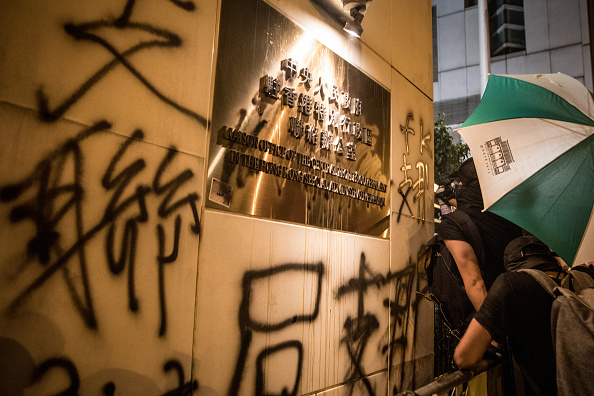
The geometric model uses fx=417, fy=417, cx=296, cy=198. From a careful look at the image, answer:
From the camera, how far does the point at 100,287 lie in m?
1.81

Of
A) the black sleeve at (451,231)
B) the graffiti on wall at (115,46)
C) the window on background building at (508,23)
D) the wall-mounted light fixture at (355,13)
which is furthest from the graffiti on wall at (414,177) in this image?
the window on background building at (508,23)

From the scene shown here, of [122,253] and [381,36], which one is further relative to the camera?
[381,36]

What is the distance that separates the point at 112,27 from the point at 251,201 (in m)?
1.15

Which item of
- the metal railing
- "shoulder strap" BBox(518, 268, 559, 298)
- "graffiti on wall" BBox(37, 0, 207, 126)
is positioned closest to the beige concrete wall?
"graffiti on wall" BBox(37, 0, 207, 126)

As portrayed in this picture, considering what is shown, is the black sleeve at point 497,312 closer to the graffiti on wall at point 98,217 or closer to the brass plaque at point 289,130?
the brass plaque at point 289,130

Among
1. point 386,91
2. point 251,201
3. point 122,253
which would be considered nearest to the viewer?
point 122,253

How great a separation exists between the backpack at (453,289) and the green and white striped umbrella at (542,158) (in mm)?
500

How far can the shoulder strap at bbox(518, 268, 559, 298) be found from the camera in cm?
234

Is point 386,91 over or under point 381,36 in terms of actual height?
under

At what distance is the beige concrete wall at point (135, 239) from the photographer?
5.34ft

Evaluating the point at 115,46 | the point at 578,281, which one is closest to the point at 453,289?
the point at 578,281

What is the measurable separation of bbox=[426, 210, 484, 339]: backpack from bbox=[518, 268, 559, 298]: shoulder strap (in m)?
1.04

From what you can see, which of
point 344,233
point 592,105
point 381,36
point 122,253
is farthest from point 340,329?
point 381,36

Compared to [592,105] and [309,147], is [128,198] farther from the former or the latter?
[592,105]
